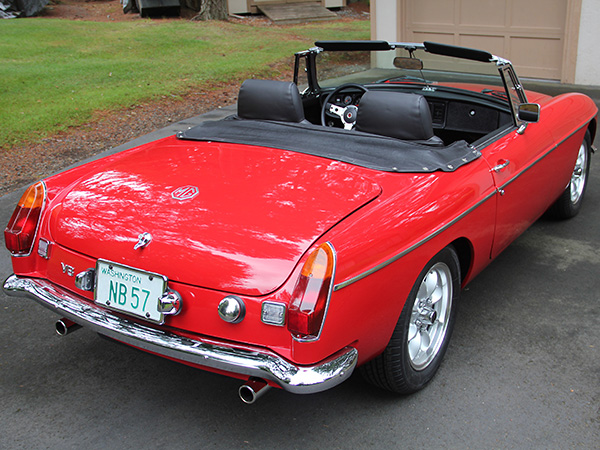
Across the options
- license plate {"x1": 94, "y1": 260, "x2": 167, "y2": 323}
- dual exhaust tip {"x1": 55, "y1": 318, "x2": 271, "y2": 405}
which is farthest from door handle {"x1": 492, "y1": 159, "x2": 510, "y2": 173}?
license plate {"x1": 94, "y1": 260, "x2": 167, "y2": 323}

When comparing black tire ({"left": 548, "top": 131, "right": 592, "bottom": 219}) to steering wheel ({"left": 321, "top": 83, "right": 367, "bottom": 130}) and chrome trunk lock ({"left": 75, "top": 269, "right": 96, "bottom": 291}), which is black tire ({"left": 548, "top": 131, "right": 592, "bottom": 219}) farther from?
chrome trunk lock ({"left": 75, "top": 269, "right": 96, "bottom": 291})

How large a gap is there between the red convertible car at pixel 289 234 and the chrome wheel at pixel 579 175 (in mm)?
927

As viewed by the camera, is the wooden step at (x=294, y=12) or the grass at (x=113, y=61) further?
the wooden step at (x=294, y=12)

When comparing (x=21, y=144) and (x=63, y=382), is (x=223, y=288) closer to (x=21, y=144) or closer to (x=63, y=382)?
(x=63, y=382)

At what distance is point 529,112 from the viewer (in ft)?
12.0

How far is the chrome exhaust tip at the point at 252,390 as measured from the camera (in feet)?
7.40

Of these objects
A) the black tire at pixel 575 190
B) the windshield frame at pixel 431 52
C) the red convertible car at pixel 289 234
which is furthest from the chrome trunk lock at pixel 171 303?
the black tire at pixel 575 190

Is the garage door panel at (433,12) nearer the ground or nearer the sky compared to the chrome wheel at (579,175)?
nearer the sky

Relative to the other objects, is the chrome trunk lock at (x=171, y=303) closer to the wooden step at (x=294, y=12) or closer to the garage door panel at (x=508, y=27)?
the garage door panel at (x=508, y=27)

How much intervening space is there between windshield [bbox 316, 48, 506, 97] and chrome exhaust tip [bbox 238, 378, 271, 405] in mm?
2060

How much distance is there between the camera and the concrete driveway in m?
2.64

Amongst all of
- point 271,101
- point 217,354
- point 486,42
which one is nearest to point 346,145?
point 271,101

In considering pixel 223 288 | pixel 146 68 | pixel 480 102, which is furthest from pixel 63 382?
pixel 146 68

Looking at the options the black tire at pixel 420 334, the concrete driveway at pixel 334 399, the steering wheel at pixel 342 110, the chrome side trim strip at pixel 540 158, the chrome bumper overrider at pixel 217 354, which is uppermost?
the steering wheel at pixel 342 110
